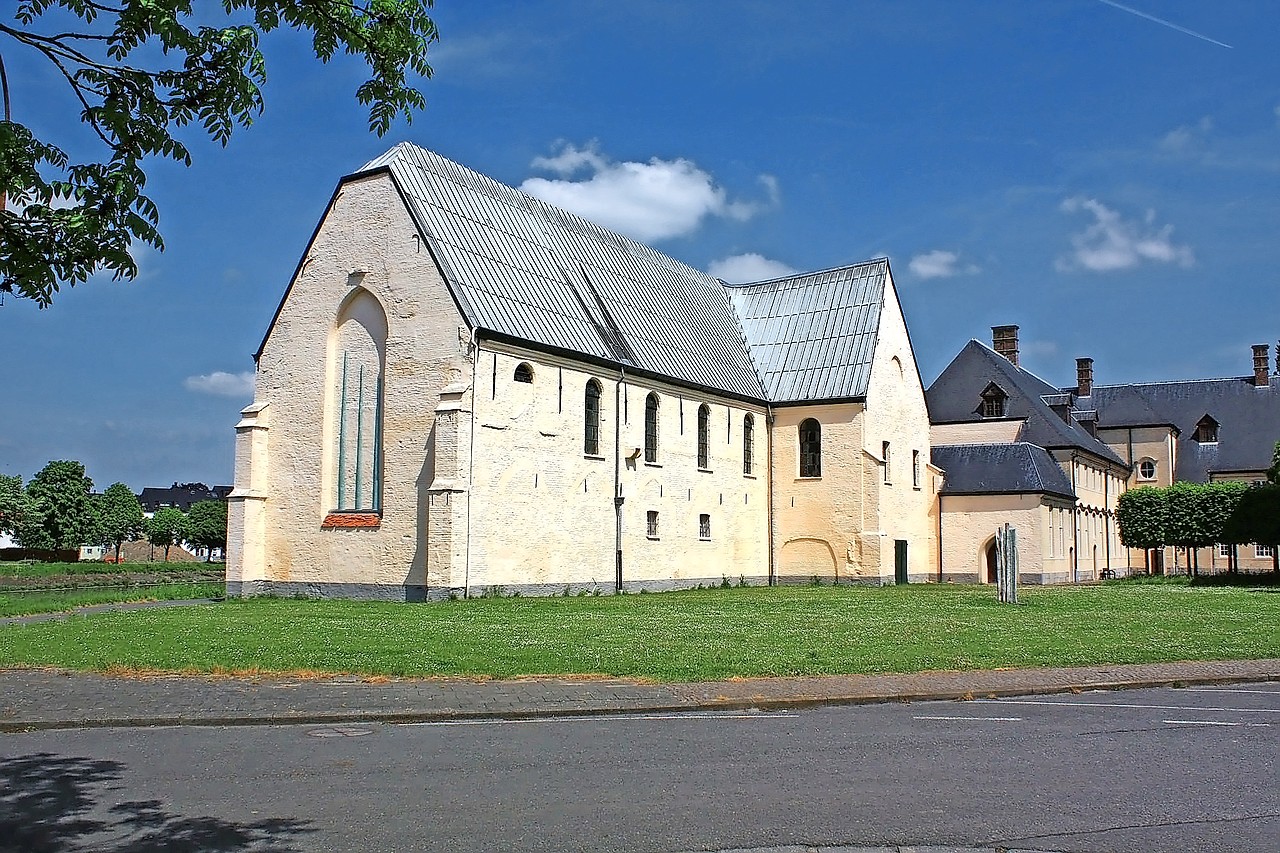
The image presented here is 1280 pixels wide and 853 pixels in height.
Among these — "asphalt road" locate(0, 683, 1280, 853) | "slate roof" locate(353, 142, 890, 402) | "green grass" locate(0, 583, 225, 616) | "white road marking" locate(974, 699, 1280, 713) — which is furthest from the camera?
"slate roof" locate(353, 142, 890, 402)

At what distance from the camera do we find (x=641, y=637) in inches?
763

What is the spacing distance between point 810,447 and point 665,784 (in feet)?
124

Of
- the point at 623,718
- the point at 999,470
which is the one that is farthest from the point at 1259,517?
the point at 623,718

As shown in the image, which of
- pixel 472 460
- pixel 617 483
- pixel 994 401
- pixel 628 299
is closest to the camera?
pixel 472 460

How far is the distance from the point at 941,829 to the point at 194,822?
4.77 metres

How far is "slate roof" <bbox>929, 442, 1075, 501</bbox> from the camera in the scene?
49.6 meters

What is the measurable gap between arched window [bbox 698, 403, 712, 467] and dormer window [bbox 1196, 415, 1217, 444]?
46883 mm

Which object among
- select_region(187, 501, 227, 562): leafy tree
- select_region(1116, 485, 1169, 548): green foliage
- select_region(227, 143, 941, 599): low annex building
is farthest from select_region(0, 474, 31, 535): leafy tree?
select_region(1116, 485, 1169, 548): green foliage

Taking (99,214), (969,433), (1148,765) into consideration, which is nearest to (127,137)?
(99,214)

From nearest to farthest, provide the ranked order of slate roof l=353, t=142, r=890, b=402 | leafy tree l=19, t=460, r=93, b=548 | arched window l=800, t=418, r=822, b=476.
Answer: slate roof l=353, t=142, r=890, b=402
arched window l=800, t=418, r=822, b=476
leafy tree l=19, t=460, r=93, b=548

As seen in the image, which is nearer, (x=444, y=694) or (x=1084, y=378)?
(x=444, y=694)

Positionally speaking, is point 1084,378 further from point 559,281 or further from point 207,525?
point 207,525

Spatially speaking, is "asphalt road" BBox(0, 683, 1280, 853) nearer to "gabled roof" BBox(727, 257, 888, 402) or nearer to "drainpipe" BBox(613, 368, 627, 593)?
"drainpipe" BBox(613, 368, 627, 593)

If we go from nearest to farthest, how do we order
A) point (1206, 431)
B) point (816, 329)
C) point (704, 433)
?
point (704, 433)
point (816, 329)
point (1206, 431)
